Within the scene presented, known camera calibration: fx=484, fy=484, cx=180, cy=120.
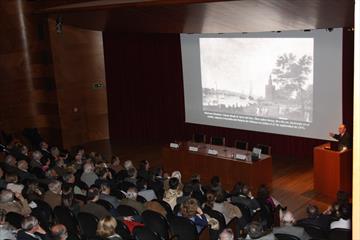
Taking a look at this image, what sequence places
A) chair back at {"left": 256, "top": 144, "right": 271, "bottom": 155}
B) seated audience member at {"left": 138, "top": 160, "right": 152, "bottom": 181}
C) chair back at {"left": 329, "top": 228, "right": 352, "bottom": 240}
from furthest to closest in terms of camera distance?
chair back at {"left": 256, "top": 144, "right": 271, "bottom": 155} → seated audience member at {"left": 138, "top": 160, "right": 152, "bottom": 181} → chair back at {"left": 329, "top": 228, "right": 352, "bottom": 240}

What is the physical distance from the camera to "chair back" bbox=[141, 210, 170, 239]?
576cm

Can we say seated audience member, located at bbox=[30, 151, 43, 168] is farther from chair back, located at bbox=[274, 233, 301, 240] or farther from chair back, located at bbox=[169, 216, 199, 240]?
chair back, located at bbox=[274, 233, 301, 240]

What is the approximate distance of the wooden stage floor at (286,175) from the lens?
28.3ft

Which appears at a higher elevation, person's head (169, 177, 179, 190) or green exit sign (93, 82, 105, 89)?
green exit sign (93, 82, 105, 89)

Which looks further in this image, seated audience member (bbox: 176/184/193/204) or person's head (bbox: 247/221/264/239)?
seated audience member (bbox: 176/184/193/204)

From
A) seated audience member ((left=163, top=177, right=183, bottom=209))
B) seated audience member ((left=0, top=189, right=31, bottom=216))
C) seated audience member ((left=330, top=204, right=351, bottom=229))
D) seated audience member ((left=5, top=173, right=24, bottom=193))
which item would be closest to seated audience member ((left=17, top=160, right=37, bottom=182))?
seated audience member ((left=5, top=173, right=24, bottom=193))

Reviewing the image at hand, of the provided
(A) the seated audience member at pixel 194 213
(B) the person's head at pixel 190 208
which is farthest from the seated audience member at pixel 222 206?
(B) the person's head at pixel 190 208

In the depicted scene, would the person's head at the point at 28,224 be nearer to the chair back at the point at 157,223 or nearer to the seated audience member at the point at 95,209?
the seated audience member at the point at 95,209

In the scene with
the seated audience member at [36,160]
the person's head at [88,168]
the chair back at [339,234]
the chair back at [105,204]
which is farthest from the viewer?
the seated audience member at [36,160]

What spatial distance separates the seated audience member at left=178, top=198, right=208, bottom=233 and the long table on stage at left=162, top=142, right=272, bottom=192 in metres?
3.55

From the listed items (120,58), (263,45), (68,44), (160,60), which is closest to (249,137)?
(263,45)

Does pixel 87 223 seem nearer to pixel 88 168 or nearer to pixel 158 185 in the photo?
pixel 158 185

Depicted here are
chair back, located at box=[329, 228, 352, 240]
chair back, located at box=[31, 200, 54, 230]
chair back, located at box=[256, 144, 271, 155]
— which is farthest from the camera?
chair back, located at box=[256, 144, 271, 155]

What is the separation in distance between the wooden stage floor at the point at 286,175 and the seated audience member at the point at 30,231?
4339mm
